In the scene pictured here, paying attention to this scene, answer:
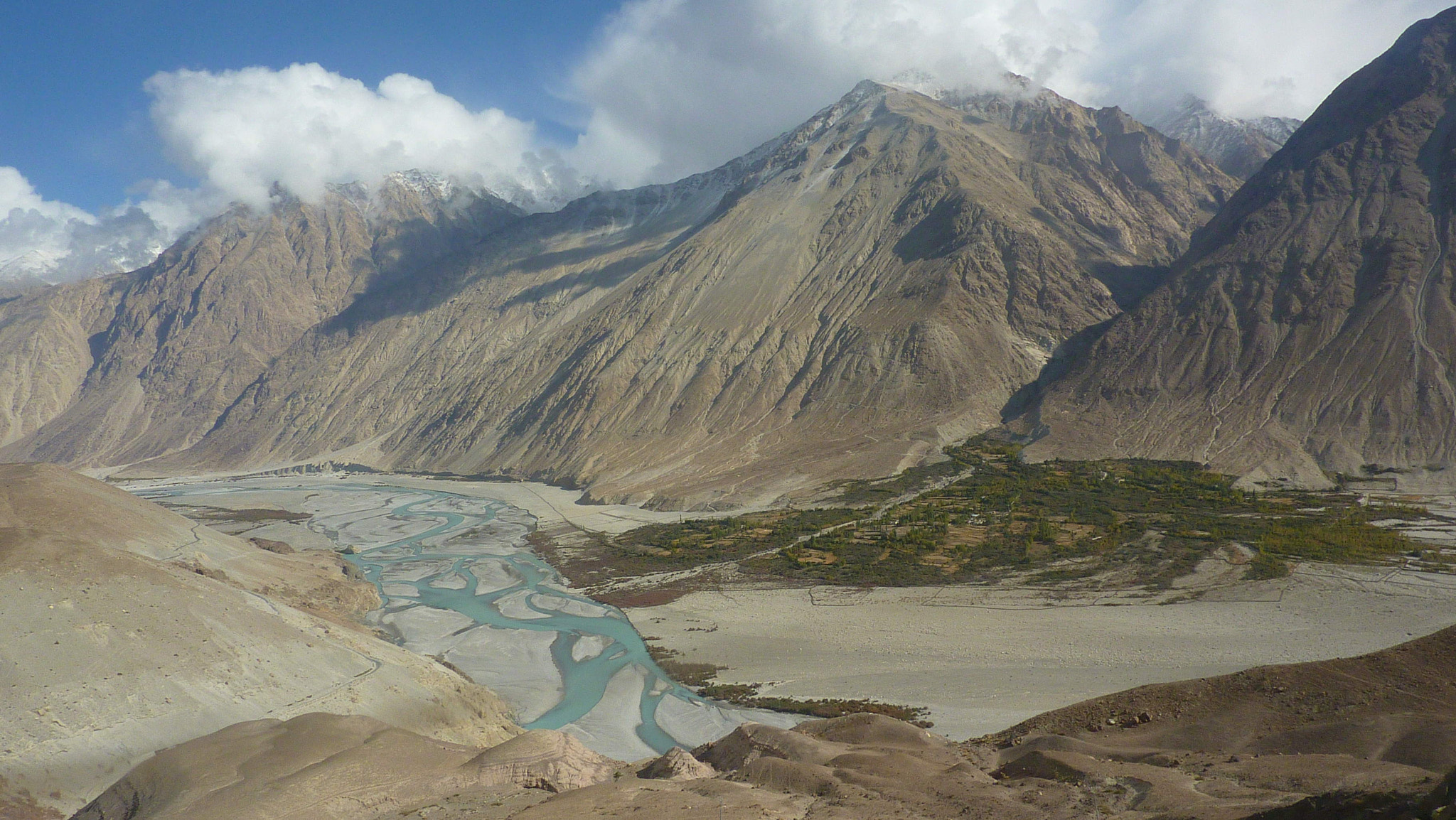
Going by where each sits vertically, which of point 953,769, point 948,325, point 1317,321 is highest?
point 948,325

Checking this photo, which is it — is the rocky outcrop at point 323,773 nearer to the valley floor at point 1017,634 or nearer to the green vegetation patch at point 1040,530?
the valley floor at point 1017,634

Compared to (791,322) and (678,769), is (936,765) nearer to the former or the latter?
(678,769)

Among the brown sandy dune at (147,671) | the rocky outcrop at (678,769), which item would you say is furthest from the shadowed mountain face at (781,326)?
the rocky outcrop at (678,769)

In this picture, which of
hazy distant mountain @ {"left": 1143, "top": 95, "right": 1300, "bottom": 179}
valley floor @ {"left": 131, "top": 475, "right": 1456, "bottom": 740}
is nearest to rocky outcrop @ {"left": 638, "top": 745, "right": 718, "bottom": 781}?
valley floor @ {"left": 131, "top": 475, "right": 1456, "bottom": 740}

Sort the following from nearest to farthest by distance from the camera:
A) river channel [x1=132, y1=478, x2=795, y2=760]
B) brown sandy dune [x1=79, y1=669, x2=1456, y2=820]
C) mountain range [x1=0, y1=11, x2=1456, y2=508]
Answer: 1. brown sandy dune [x1=79, y1=669, x2=1456, y2=820]
2. river channel [x1=132, y1=478, x2=795, y2=760]
3. mountain range [x1=0, y1=11, x2=1456, y2=508]

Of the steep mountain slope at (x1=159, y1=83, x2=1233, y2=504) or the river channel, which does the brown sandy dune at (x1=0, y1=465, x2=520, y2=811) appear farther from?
the steep mountain slope at (x1=159, y1=83, x2=1233, y2=504)

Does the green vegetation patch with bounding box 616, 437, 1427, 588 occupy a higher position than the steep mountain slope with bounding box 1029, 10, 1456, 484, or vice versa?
the steep mountain slope with bounding box 1029, 10, 1456, 484

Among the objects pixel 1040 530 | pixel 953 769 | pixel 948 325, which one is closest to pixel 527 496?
pixel 948 325
